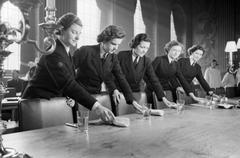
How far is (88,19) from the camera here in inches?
205

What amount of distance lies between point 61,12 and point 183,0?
397cm

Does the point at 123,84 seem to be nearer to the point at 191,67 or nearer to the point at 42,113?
the point at 42,113

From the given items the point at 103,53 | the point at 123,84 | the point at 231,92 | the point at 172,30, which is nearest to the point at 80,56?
the point at 103,53

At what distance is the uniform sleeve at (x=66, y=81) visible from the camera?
175 centimetres

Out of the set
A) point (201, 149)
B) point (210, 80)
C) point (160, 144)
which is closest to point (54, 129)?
point (160, 144)

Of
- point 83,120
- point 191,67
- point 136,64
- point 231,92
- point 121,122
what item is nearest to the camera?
point 83,120

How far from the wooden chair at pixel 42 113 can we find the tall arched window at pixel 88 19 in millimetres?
3453

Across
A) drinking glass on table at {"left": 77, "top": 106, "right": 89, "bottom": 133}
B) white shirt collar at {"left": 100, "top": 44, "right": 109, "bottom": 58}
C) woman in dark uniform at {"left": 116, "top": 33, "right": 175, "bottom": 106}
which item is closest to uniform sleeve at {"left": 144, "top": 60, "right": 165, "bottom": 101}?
woman in dark uniform at {"left": 116, "top": 33, "right": 175, "bottom": 106}

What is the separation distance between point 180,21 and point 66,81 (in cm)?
607

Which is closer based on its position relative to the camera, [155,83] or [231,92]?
[155,83]

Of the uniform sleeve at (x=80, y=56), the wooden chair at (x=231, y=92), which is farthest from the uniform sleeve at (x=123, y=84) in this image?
the wooden chair at (x=231, y=92)

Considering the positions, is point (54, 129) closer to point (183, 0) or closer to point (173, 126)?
point (173, 126)

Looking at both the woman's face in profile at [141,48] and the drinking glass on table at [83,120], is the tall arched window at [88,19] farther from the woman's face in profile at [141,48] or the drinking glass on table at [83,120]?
the drinking glass on table at [83,120]

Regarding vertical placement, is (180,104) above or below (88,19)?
below
